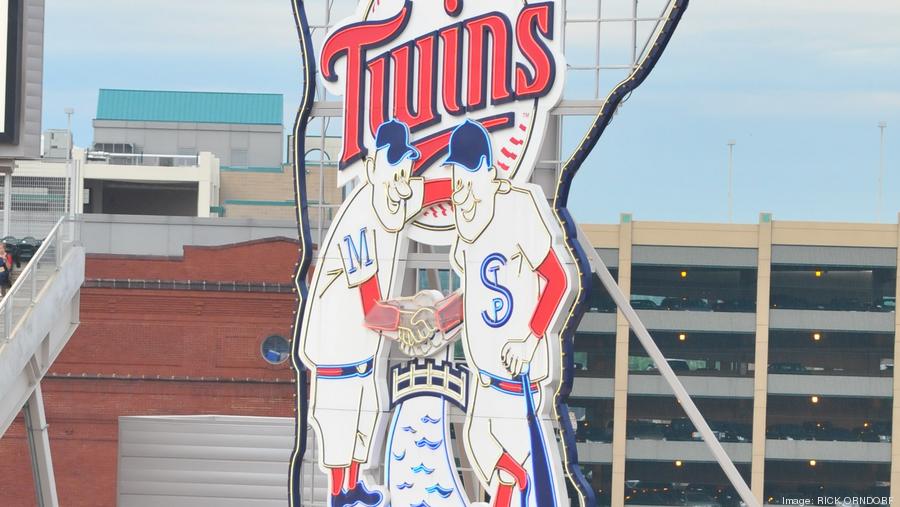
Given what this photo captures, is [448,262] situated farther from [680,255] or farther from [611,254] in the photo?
[680,255]

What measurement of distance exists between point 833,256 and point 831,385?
5.70 m

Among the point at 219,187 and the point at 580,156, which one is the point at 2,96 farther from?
the point at 219,187

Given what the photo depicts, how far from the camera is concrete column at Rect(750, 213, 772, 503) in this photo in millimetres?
71438

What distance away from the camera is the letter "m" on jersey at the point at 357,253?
96.7ft

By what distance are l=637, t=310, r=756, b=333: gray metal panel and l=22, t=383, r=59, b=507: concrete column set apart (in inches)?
1691

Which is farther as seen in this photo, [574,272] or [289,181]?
[289,181]

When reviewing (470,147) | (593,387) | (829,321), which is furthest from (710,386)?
(470,147)

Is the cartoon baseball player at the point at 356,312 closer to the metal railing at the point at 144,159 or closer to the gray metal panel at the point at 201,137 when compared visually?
the metal railing at the point at 144,159

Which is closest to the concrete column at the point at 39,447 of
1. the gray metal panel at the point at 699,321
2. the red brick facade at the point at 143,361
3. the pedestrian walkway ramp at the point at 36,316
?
the pedestrian walkway ramp at the point at 36,316

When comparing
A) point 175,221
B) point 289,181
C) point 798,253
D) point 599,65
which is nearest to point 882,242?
point 798,253

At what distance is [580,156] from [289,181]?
160ft

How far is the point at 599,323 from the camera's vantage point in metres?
72.9

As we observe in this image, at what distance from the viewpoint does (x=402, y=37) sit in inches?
1166

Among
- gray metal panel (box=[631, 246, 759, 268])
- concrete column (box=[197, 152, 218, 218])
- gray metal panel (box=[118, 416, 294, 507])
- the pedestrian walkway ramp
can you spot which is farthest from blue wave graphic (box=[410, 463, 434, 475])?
concrete column (box=[197, 152, 218, 218])
